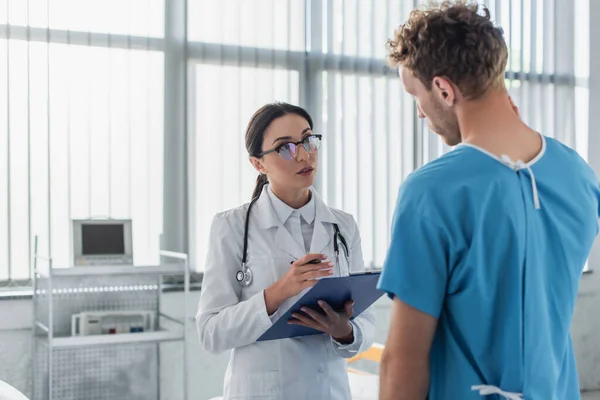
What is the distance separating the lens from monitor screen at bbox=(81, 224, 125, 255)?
3482 millimetres

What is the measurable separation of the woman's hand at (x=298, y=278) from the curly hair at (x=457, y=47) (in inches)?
27.7

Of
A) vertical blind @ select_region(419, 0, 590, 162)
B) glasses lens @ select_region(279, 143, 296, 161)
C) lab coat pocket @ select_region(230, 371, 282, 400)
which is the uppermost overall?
vertical blind @ select_region(419, 0, 590, 162)

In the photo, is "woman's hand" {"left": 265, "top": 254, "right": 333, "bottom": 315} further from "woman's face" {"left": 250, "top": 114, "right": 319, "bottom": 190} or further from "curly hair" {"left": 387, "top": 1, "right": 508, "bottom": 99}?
"curly hair" {"left": 387, "top": 1, "right": 508, "bottom": 99}

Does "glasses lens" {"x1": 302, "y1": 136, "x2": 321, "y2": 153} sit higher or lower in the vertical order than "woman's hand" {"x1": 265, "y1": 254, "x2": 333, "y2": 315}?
higher

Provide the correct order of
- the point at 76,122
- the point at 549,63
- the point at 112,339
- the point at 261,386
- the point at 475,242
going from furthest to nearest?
the point at 549,63 < the point at 76,122 < the point at 112,339 < the point at 261,386 < the point at 475,242

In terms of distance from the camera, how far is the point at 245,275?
6.57 feet

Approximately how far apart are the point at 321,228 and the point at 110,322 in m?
1.80

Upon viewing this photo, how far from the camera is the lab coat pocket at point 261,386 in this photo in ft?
6.40

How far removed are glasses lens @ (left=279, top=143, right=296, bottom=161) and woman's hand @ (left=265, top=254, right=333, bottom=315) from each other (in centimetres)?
36

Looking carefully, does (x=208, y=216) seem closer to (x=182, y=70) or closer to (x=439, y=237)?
(x=182, y=70)

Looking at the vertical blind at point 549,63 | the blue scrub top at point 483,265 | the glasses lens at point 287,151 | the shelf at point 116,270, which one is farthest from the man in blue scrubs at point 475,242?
the vertical blind at point 549,63

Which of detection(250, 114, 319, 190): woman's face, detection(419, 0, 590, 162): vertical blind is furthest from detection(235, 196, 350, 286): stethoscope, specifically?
detection(419, 0, 590, 162): vertical blind

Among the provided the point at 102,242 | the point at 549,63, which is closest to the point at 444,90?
the point at 102,242

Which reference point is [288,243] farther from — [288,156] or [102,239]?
[102,239]
